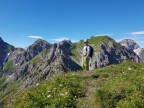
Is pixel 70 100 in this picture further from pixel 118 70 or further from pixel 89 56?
pixel 89 56

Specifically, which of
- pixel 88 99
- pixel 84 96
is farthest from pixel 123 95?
pixel 84 96

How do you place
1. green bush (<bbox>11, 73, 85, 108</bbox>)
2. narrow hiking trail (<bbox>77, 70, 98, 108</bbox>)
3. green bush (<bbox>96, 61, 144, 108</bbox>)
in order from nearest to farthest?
green bush (<bbox>96, 61, 144, 108</bbox>) < green bush (<bbox>11, 73, 85, 108</bbox>) < narrow hiking trail (<bbox>77, 70, 98, 108</bbox>)

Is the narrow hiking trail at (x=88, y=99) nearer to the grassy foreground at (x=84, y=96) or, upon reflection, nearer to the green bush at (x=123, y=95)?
the grassy foreground at (x=84, y=96)

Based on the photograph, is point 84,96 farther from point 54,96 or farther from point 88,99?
point 54,96

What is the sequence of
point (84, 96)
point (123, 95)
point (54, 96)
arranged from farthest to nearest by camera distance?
point (84, 96) → point (54, 96) → point (123, 95)

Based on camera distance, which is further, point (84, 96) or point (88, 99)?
point (84, 96)

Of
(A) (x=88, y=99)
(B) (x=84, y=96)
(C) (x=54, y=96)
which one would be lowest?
(A) (x=88, y=99)

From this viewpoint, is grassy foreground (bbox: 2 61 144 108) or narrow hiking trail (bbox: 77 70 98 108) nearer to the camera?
grassy foreground (bbox: 2 61 144 108)

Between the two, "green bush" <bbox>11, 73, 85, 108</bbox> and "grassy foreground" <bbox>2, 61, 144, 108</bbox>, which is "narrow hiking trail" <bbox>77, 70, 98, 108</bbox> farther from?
"green bush" <bbox>11, 73, 85, 108</bbox>

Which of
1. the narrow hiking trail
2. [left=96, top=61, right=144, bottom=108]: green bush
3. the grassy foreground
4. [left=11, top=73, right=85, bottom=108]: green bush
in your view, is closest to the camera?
[left=96, top=61, right=144, bottom=108]: green bush

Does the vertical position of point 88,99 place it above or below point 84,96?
below

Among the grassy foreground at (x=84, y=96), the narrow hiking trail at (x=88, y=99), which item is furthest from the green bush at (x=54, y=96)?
the narrow hiking trail at (x=88, y=99)

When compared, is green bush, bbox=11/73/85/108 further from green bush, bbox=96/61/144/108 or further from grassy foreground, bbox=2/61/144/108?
green bush, bbox=96/61/144/108

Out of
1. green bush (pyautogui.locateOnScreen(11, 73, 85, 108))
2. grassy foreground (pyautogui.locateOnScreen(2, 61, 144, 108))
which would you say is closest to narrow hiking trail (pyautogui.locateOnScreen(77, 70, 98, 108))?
grassy foreground (pyautogui.locateOnScreen(2, 61, 144, 108))
